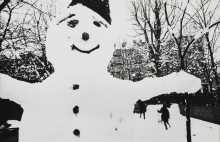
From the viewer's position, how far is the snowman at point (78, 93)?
125 cm

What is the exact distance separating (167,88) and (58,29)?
120cm

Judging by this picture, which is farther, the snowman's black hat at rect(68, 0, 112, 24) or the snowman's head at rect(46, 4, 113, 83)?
the snowman's black hat at rect(68, 0, 112, 24)

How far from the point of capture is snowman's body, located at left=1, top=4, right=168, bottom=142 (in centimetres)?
125

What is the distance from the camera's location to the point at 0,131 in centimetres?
163

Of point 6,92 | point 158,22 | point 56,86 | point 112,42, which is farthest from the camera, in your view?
point 158,22

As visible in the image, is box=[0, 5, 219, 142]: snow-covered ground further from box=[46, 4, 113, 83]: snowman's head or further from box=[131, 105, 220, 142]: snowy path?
box=[131, 105, 220, 142]: snowy path

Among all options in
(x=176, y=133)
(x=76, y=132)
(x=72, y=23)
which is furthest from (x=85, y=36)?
(x=176, y=133)

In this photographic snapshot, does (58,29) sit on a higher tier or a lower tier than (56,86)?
higher

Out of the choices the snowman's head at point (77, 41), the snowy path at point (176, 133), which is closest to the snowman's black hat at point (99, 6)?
the snowman's head at point (77, 41)

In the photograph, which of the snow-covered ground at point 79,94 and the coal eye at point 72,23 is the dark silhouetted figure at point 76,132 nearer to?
the snow-covered ground at point 79,94

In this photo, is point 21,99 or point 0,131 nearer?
point 21,99

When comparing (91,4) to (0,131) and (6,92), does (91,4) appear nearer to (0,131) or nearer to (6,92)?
(6,92)

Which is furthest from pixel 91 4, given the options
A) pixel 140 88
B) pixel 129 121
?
pixel 129 121

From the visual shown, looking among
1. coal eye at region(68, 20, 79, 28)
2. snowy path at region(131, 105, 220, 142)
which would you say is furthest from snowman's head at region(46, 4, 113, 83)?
snowy path at region(131, 105, 220, 142)
